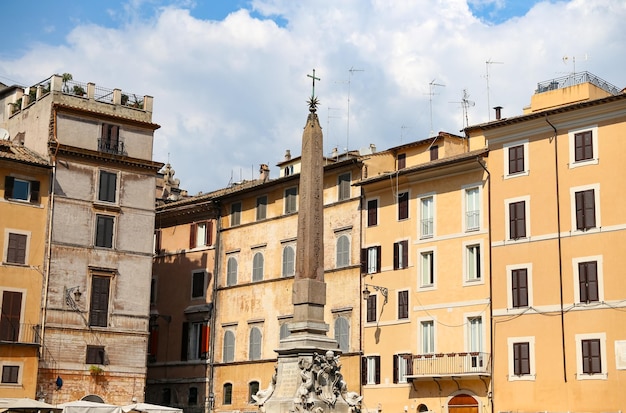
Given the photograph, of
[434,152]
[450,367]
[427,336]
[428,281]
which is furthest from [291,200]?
[450,367]

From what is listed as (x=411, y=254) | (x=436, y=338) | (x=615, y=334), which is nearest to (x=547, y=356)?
(x=615, y=334)

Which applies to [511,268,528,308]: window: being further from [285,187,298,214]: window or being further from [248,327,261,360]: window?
[248,327,261,360]: window

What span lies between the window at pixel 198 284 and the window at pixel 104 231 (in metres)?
8.49

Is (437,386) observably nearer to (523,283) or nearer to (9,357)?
(523,283)

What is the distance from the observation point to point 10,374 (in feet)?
127

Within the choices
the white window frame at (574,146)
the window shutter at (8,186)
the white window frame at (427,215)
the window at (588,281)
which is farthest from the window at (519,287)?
the window shutter at (8,186)

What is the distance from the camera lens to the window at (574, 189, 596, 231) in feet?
114

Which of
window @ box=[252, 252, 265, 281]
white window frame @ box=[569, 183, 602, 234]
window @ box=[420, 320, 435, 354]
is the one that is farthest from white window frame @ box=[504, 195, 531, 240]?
window @ box=[252, 252, 265, 281]

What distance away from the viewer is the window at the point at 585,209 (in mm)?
34750

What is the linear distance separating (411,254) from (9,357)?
16.9 m

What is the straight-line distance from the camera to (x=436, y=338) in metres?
38.7

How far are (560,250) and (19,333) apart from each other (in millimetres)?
21644

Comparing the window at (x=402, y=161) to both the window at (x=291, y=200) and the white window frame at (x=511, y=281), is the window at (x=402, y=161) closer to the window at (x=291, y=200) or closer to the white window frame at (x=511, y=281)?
the window at (x=291, y=200)

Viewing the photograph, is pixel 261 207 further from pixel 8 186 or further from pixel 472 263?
pixel 472 263
